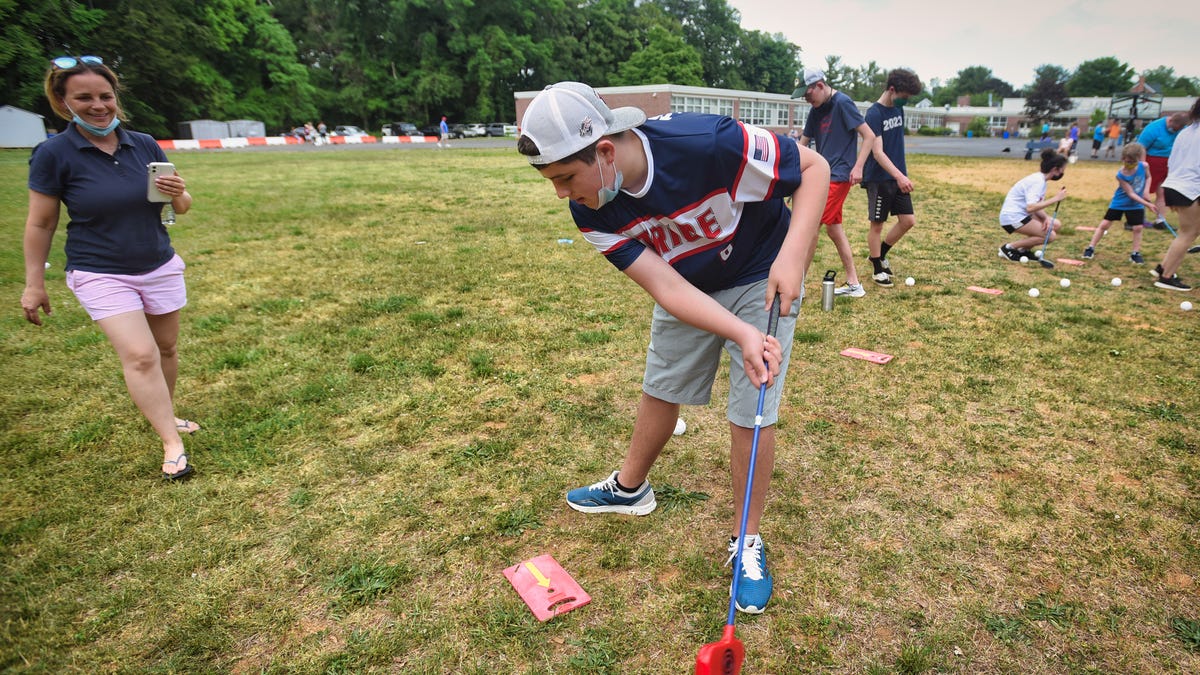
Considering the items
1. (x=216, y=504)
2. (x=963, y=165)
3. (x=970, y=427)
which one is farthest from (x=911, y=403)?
(x=963, y=165)

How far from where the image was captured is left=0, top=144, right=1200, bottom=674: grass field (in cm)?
228

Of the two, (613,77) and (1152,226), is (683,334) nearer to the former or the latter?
(1152,226)

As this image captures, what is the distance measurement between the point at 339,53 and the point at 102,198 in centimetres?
6696

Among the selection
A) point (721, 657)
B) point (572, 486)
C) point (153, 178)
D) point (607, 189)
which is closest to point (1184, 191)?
point (572, 486)

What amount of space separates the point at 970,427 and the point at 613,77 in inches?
2821

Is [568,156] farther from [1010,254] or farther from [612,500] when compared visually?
[1010,254]

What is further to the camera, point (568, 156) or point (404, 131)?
point (404, 131)

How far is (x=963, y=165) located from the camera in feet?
72.1

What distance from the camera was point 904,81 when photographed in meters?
6.19

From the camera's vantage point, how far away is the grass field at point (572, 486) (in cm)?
228

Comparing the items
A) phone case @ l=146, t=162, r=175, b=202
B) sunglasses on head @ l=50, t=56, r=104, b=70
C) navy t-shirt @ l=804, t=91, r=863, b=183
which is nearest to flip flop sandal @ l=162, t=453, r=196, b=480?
phone case @ l=146, t=162, r=175, b=202

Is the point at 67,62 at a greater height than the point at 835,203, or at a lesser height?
greater

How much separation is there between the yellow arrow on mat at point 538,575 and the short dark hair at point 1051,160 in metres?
8.51

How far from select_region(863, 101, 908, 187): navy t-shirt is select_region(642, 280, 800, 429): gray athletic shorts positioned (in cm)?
482
